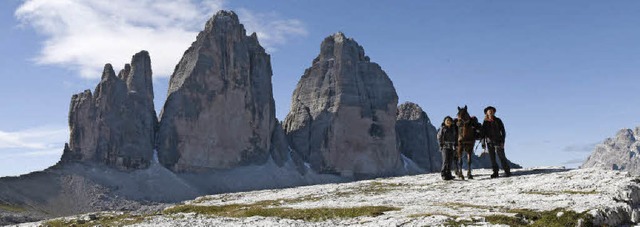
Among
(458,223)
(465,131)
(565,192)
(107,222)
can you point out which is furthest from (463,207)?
(107,222)

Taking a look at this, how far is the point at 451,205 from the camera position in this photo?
26.0 m

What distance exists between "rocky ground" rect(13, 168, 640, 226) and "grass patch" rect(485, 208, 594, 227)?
1.3 inches

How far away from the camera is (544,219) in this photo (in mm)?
20844

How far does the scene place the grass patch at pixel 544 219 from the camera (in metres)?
20.4

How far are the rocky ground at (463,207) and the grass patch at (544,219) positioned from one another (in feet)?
0.10

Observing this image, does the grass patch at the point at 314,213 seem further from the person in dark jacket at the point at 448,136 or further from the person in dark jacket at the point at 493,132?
the person in dark jacket at the point at 493,132

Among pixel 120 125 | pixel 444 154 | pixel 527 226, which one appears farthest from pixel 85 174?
pixel 527 226

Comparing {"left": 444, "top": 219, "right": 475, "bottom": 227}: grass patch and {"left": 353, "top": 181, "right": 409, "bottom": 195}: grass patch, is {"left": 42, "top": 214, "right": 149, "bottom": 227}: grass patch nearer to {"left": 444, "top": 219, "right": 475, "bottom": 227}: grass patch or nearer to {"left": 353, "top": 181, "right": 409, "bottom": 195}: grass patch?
{"left": 353, "top": 181, "right": 409, "bottom": 195}: grass patch

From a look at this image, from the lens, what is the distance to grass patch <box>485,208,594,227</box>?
2036cm

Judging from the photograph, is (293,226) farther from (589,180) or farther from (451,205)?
(589,180)

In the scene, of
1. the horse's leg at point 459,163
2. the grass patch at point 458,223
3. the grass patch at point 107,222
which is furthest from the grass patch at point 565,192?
the grass patch at point 107,222

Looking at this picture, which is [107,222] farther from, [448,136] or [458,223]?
[448,136]

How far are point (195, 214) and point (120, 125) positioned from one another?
178025mm

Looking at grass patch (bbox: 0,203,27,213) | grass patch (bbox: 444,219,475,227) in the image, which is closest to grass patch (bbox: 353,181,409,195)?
grass patch (bbox: 444,219,475,227)
